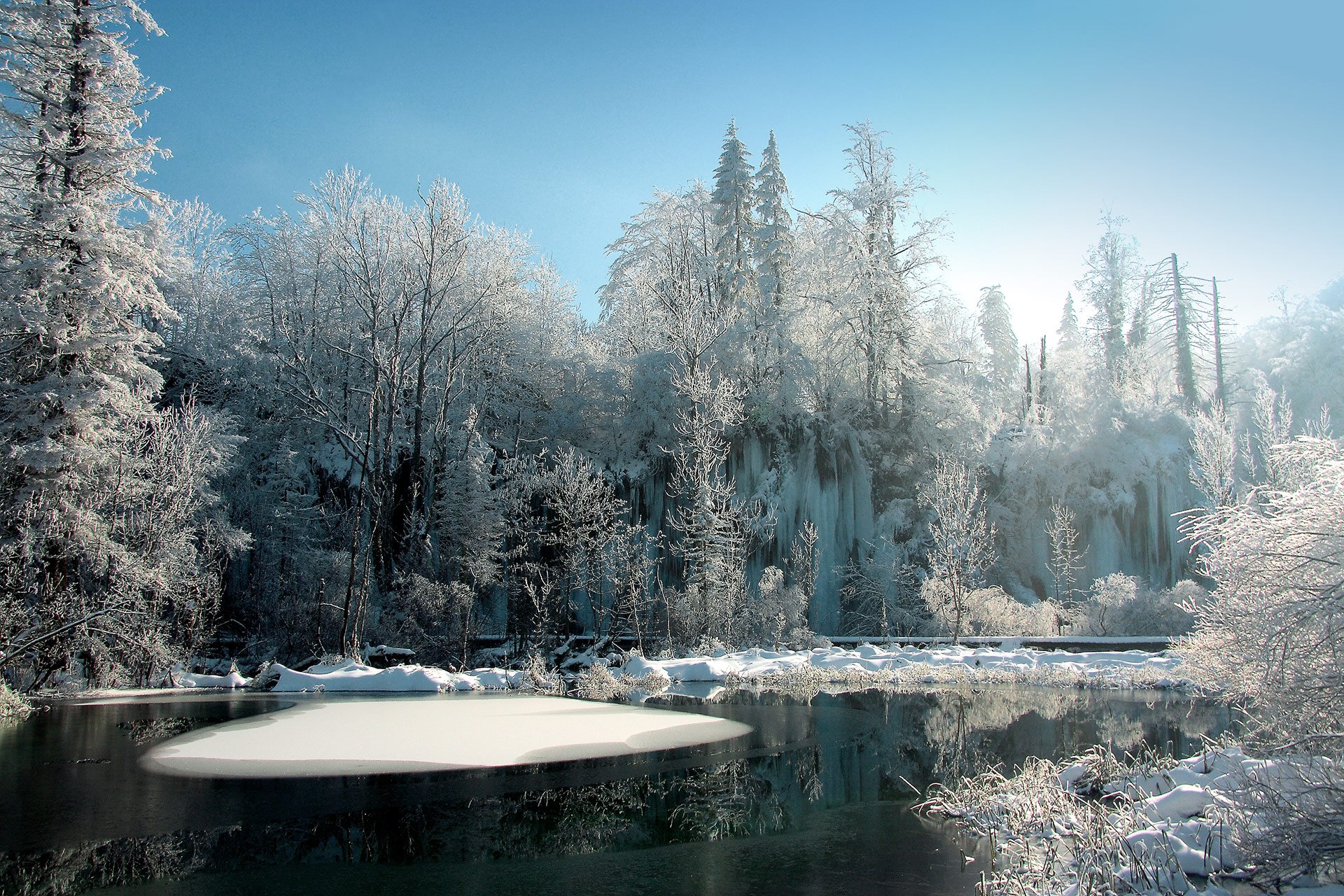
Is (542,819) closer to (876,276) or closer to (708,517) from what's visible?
(708,517)

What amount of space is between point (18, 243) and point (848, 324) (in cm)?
2176

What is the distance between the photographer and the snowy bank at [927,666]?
48.8ft

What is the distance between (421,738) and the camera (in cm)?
977

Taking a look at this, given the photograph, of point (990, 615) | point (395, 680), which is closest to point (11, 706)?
point (395, 680)

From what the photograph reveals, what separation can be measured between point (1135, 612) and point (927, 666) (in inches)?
258

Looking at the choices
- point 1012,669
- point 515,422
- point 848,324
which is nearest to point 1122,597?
point 1012,669

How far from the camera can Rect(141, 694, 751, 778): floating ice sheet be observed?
8344 millimetres

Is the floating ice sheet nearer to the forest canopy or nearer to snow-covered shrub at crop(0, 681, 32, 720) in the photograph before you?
snow-covered shrub at crop(0, 681, 32, 720)

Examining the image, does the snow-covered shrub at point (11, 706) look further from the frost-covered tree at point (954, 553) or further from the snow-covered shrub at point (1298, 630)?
the frost-covered tree at point (954, 553)

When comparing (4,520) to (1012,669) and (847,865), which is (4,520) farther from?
(1012,669)

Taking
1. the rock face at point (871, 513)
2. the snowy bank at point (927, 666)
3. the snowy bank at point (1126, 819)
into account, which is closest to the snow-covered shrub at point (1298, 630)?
the snowy bank at point (1126, 819)

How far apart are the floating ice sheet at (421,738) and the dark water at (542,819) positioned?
0.38 metres

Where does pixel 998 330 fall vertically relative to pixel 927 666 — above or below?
above

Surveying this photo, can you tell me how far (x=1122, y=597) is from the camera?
19125 millimetres
